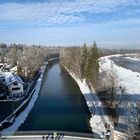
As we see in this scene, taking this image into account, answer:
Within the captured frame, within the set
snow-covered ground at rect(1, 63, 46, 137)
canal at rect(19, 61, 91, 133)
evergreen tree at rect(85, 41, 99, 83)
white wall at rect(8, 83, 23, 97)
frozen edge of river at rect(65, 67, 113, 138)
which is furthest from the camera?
evergreen tree at rect(85, 41, 99, 83)

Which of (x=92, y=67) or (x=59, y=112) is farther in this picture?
(x=92, y=67)

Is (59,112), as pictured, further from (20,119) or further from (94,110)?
(20,119)

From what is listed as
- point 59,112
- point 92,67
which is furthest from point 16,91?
point 92,67

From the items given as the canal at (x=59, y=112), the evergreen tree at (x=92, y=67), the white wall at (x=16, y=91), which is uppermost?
the evergreen tree at (x=92, y=67)

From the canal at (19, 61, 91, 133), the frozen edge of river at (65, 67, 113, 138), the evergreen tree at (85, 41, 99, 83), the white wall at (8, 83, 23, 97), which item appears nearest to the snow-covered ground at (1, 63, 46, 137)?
the canal at (19, 61, 91, 133)

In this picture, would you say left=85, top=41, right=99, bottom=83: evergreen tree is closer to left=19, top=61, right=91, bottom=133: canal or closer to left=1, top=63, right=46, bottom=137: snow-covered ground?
left=19, top=61, right=91, bottom=133: canal

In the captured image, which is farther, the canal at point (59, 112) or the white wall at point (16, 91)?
the white wall at point (16, 91)

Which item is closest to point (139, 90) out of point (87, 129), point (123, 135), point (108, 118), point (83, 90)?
point (83, 90)

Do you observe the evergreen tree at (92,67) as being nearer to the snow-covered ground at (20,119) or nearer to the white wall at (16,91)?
the snow-covered ground at (20,119)

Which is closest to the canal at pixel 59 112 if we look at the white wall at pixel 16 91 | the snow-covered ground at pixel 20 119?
the snow-covered ground at pixel 20 119
